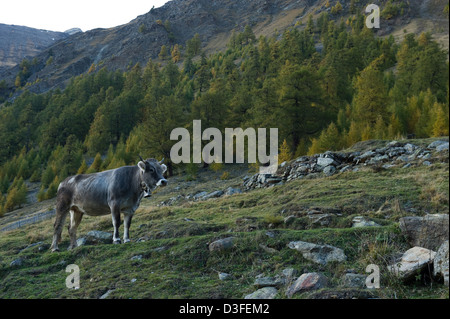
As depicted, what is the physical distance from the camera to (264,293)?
16.4ft

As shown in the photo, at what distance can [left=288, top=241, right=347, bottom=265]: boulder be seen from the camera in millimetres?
6107

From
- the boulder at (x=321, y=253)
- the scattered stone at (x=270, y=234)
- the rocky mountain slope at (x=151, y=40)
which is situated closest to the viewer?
the boulder at (x=321, y=253)

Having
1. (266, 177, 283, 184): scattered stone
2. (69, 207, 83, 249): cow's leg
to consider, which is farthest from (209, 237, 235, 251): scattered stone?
(266, 177, 283, 184): scattered stone

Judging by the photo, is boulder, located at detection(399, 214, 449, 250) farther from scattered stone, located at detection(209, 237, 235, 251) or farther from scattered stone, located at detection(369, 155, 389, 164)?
scattered stone, located at detection(369, 155, 389, 164)

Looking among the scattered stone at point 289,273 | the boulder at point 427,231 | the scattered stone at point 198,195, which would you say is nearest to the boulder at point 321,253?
the scattered stone at point 289,273

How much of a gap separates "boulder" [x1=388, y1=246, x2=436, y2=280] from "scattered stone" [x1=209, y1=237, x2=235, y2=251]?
10.2 ft

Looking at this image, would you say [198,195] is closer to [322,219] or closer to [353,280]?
[322,219]

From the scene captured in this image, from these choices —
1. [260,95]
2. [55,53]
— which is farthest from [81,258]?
[55,53]

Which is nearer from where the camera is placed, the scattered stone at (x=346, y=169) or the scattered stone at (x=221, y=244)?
the scattered stone at (x=221, y=244)

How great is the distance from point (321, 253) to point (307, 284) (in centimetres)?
152

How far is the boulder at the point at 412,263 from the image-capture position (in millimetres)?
4895

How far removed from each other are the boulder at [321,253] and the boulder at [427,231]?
1.28m

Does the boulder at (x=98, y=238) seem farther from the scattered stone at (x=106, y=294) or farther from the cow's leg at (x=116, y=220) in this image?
the scattered stone at (x=106, y=294)

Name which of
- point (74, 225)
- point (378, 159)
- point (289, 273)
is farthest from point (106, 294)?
point (378, 159)
